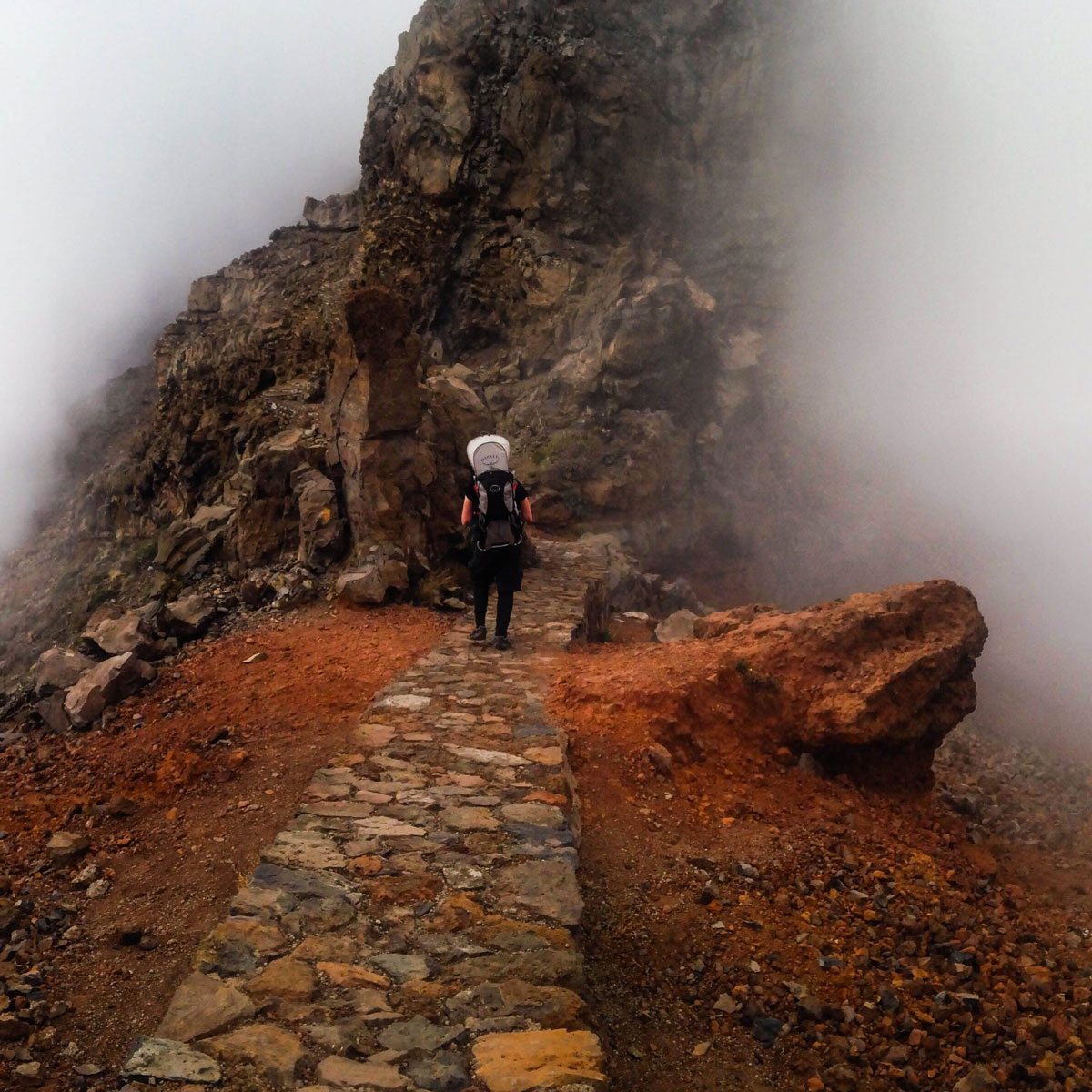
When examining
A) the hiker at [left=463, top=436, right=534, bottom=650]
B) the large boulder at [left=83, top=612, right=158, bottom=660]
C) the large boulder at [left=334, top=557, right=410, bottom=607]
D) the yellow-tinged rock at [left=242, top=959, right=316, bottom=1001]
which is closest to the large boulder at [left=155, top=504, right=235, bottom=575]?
the large boulder at [left=83, top=612, right=158, bottom=660]

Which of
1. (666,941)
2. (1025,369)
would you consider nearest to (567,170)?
(1025,369)

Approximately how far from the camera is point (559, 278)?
24.2m

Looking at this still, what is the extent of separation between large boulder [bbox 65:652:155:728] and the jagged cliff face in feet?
33.3

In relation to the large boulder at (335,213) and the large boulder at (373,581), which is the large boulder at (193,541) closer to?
the large boulder at (373,581)

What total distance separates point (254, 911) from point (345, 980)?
2.25 ft

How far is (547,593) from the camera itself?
11953 mm

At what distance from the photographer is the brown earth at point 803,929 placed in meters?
3.93

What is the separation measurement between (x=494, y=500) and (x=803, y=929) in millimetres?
5035

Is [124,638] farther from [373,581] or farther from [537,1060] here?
[537,1060]

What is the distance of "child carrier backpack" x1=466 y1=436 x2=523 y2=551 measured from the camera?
854 cm

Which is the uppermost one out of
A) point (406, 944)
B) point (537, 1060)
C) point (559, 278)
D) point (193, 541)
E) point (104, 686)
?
point (559, 278)

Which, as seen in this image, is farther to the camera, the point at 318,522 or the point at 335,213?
the point at 335,213

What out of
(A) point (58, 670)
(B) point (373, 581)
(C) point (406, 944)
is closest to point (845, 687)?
(C) point (406, 944)

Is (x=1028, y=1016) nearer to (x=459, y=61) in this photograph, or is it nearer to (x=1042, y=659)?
(x=1042, y=659)
